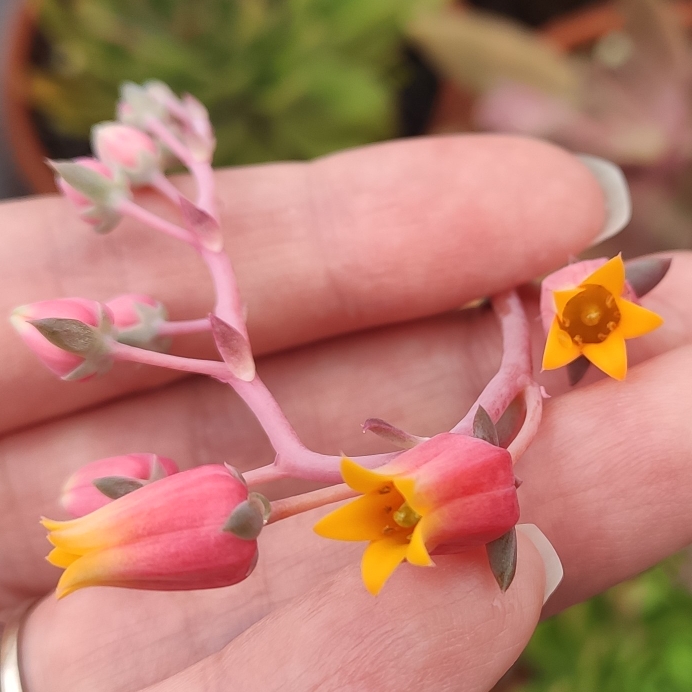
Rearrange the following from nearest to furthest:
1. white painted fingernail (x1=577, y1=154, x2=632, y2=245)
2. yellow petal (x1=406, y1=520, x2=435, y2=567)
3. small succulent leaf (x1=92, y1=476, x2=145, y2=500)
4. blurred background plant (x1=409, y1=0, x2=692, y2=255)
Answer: yellow petal (x1=406, y1=520, x2=435, y2=567)
small succulent leaf (x1=92, y1=476, x2=145, y2=500)
white painted fingernail (x1=577, y1=154, x2=632, y2=245)
blurred background plant (x1=409, y1=0, x2=692, y2=255)

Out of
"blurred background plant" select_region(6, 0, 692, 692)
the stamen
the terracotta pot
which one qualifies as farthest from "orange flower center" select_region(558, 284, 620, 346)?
the terracotta pot

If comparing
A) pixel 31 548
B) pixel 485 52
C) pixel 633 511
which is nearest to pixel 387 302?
pixel 633 511

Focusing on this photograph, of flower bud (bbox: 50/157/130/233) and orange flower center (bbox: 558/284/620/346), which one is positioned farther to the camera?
flower bud (bbox: 50/157/130/233)

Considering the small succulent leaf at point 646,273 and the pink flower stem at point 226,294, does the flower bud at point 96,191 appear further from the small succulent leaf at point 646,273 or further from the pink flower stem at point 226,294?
the small succulent leaf at point 646,273

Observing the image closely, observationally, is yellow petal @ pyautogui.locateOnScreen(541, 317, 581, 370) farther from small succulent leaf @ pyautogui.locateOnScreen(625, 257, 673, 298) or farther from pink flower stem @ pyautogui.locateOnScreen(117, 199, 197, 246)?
pink flower stem @ pyautogui.locateOnScreen(117, 199, 197, 246)

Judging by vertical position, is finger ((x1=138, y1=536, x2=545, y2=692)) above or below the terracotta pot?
below

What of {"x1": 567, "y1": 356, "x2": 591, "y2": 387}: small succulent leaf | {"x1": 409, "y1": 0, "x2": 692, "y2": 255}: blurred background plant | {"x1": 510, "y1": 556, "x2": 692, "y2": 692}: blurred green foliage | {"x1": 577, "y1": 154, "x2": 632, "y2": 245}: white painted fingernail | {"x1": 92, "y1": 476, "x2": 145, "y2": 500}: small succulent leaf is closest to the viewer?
{"x1": 92, "y1": 476, "x2": 145, "y2": 500}: small succulent leaf

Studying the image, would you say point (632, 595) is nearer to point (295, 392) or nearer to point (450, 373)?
point (450, 373)
